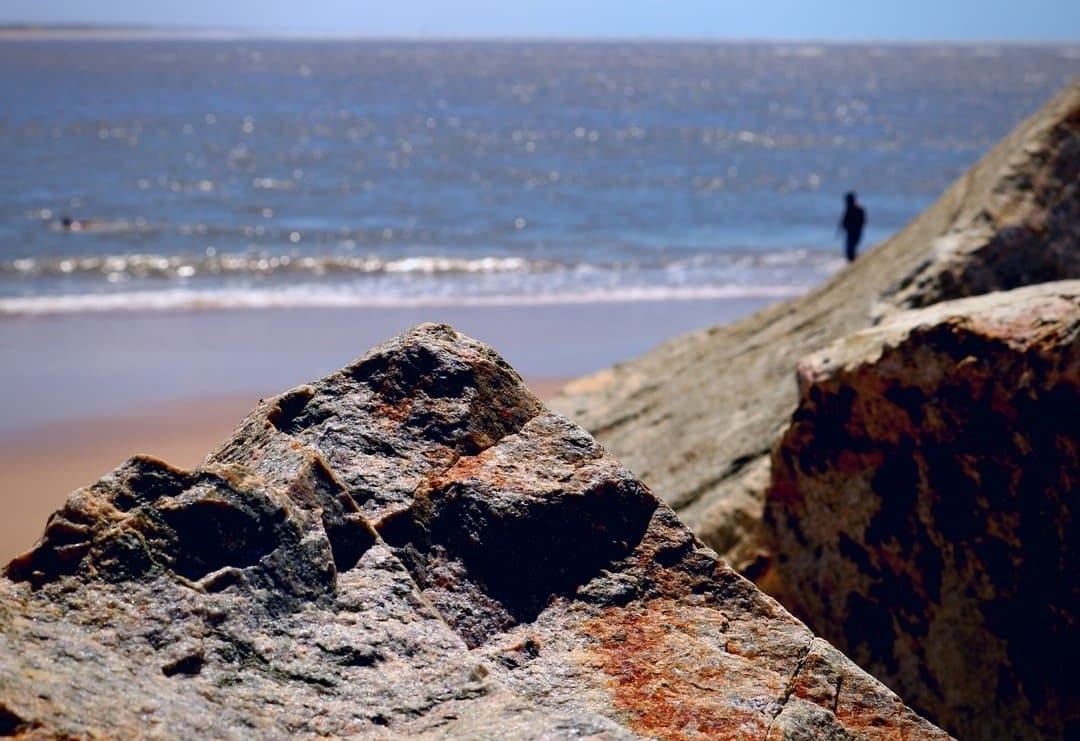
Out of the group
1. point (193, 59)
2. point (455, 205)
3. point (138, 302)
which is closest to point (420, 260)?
point (138, 302)

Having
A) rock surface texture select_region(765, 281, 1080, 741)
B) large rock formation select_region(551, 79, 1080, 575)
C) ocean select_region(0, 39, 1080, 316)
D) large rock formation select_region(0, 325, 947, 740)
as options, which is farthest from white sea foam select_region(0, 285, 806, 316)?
large rock formation select_region(0, 325, 947, 740)

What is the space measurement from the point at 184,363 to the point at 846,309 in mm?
10383

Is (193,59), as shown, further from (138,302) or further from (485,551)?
(485,551)

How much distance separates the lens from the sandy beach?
1220cm

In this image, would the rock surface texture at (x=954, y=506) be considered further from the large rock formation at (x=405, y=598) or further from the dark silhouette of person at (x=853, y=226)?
the dark silhouette of person at (x=853, y=226)

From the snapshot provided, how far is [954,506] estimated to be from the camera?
4.26m

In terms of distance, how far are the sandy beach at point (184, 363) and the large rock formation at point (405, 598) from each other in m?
7.25

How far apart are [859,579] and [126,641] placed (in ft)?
9.99

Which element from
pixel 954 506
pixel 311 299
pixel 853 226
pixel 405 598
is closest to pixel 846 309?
pixel 954 506

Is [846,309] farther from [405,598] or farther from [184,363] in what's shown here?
[184,363]

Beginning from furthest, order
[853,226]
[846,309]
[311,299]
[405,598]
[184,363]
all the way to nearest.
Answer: [311,299] → [184,363] → [853,226] → [846,309] → [405,598]

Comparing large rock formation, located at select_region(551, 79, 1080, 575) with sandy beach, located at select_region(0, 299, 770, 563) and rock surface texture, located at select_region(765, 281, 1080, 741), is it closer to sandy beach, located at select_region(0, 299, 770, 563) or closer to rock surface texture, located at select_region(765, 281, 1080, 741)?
rock surface texture, located at select_region(765, 281, 1080, 741)

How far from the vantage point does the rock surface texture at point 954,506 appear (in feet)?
13.1

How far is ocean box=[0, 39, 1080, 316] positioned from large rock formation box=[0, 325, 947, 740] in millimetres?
17736
